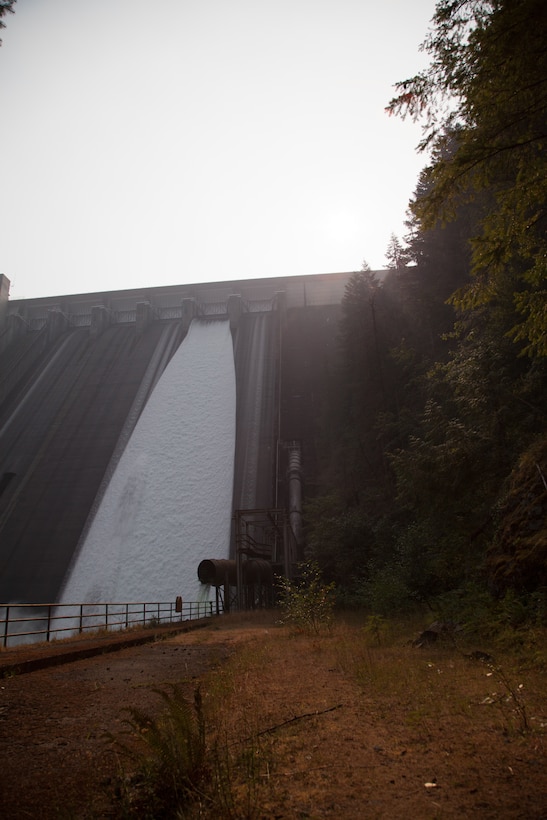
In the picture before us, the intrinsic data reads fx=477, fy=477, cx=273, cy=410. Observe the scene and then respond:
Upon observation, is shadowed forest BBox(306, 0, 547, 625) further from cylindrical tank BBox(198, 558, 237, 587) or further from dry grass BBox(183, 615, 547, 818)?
cylindrical tank BBox(198, 558, 237, 587)

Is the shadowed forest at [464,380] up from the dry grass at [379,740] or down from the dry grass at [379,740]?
up

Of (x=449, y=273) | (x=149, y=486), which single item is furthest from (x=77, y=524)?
(x=449, y=273)

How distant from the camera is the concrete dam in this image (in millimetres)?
24750

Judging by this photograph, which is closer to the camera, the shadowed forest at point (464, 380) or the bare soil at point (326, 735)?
the bare soil at point (326, 735)

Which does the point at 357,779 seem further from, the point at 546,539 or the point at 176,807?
the point at 546,539

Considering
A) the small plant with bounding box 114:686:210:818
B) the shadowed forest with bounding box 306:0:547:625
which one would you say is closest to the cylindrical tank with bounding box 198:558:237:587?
the shadowed forest with bounding box 306:0:547:625

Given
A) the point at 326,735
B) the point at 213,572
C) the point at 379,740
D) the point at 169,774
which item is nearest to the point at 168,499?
the point at 213,572

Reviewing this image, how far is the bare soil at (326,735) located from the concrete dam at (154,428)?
1556 cm

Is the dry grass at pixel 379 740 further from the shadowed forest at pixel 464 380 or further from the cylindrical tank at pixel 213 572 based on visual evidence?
the cylindrical tank at pixel 213 572

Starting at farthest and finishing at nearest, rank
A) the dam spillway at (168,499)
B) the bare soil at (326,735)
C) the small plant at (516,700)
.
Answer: the dam spillway at (168,499)
the small plant at (516,700)
the bare soil at (326,735)

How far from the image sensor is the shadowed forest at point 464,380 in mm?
5055

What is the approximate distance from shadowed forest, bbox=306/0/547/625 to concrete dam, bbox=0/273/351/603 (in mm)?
4703

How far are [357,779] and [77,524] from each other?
2690 cm

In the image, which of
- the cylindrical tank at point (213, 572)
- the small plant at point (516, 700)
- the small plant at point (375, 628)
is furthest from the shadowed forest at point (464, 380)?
the cylindrical tank at point (213, 572)
